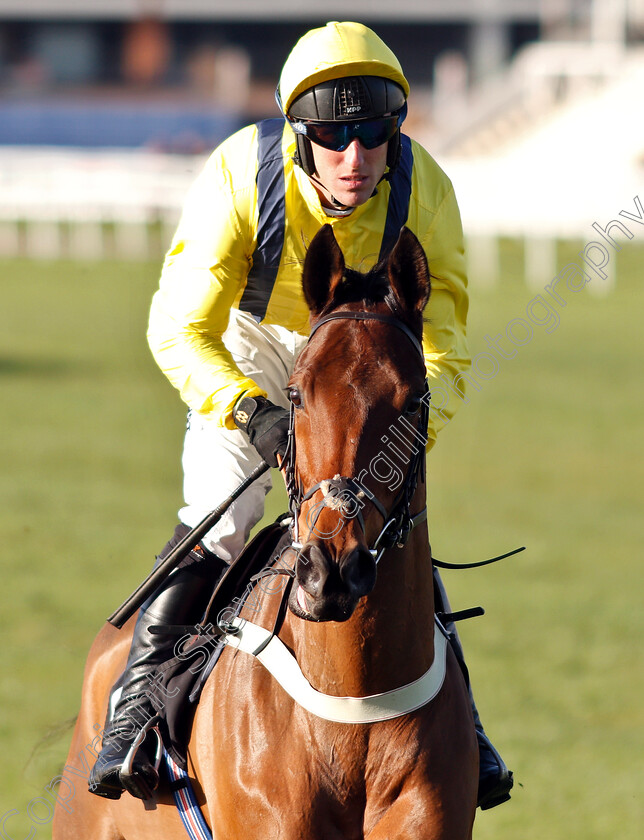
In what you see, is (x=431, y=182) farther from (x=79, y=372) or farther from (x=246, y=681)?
(x=79, y=372)

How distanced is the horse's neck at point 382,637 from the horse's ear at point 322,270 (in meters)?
0.67

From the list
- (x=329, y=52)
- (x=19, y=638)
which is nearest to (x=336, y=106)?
(x=329, y=52)

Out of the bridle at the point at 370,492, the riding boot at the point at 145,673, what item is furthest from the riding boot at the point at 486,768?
the riding boot at the point at 145,673

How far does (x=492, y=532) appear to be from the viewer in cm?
1097

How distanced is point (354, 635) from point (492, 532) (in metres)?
7.95

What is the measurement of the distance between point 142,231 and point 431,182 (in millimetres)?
25088

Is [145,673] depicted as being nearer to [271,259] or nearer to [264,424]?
[264,424]

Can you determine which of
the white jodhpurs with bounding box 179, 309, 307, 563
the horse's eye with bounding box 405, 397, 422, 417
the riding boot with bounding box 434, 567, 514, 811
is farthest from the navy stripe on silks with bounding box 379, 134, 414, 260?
the riding boot with bounding box 434, 567, 514, 811

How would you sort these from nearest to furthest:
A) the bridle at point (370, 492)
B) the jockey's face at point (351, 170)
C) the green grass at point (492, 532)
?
the bridle at point (370, 492) → the jockey's face at point (351, 170) → the green grass at point (492, 532)

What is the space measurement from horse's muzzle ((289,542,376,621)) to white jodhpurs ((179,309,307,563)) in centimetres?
136

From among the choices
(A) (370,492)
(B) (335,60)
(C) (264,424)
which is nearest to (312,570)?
(A) (370,492)

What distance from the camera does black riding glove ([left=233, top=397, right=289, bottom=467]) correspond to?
131 inches

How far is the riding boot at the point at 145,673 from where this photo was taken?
383 cm

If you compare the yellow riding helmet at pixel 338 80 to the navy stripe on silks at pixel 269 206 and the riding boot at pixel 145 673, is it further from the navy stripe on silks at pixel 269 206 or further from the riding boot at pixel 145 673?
the riding boot at pixel 145 673
